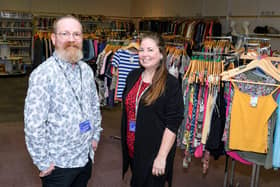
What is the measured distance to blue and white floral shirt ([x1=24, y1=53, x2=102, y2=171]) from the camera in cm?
157

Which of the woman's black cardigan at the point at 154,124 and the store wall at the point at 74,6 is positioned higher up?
the store wall at the point at 74,6

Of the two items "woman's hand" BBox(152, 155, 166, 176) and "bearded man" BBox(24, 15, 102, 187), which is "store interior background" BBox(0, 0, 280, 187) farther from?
"bearded man" BBox(24, 15, 102, 187)

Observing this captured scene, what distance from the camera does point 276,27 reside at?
6.53m

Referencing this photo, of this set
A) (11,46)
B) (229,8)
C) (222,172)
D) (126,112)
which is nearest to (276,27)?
(229,8)

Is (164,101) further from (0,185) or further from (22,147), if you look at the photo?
(22,147)

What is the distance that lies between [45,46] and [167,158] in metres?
4.83

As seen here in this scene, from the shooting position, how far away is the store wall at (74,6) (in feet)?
35.6

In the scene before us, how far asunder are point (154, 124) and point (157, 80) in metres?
0.28

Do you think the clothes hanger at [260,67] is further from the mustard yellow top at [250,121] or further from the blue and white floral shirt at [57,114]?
the blue and white floral shirt at [57,114]

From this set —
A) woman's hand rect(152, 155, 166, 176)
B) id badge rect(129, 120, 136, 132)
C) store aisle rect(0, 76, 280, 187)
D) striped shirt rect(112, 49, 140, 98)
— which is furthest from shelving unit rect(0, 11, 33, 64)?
woman's hand rect(152, 155, 166, 176)

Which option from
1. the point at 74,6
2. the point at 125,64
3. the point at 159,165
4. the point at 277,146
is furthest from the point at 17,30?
the point at 277,146

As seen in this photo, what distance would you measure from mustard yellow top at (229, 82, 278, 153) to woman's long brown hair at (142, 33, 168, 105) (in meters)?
0.74

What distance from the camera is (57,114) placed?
1.64m

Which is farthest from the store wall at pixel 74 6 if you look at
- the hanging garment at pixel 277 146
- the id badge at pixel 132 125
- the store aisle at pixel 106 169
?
the hanging garment at pixel 277 146
